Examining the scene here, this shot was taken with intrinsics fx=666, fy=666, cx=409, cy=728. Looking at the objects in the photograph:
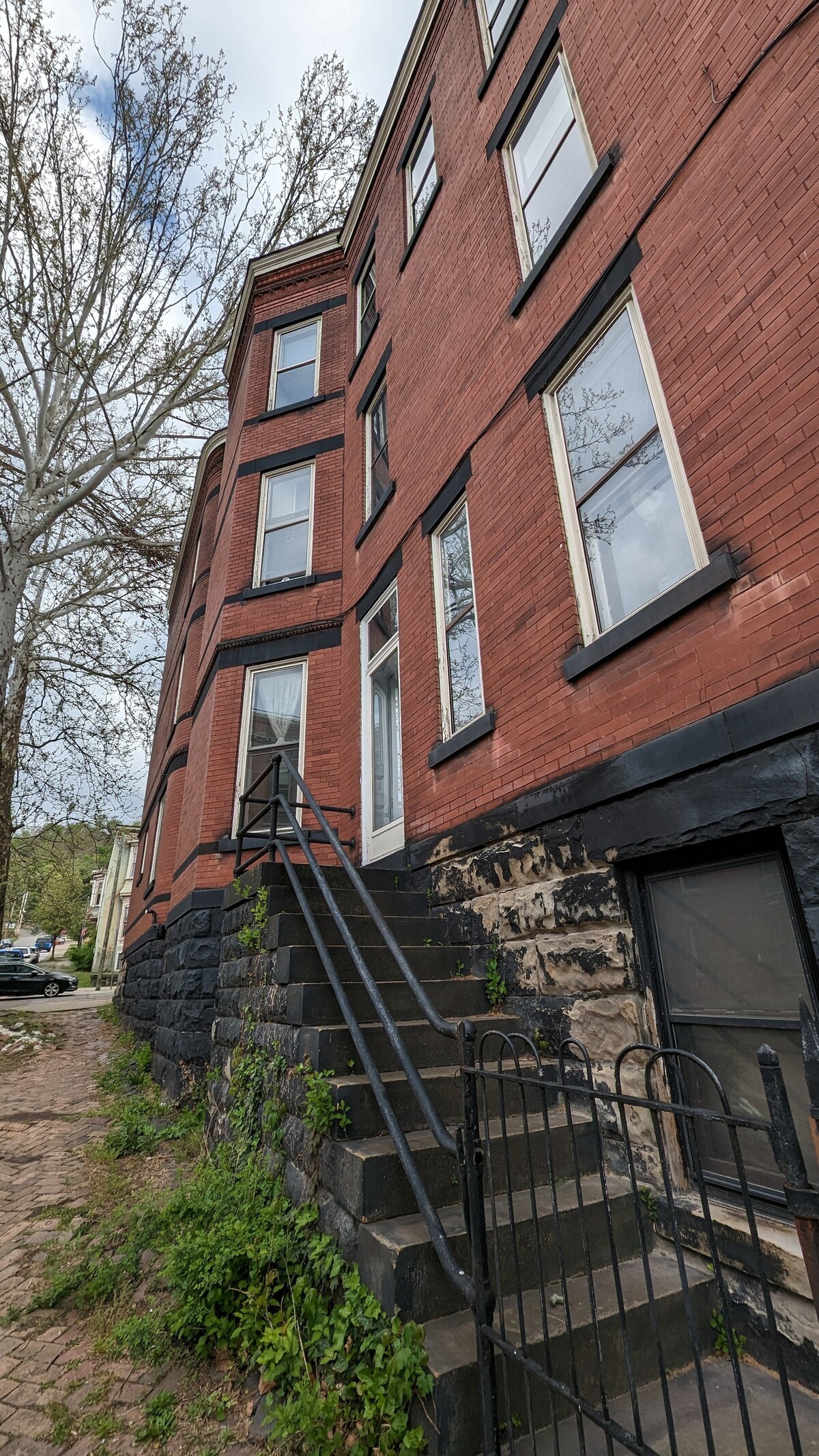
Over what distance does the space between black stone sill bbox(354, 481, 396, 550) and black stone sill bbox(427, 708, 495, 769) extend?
11.0 ft

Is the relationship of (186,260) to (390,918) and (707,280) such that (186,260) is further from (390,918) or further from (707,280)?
(390,918)

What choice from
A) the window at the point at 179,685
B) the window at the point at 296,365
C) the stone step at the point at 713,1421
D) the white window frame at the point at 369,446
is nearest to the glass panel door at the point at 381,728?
the white window frame at the point at 369,446

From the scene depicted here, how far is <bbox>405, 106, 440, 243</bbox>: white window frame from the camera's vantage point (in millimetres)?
7859

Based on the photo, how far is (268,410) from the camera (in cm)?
1075

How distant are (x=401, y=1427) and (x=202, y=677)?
366 inches

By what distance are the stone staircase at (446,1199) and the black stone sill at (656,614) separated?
2167 millimetres

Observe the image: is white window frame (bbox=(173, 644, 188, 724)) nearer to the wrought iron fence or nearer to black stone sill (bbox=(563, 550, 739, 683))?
black stone sill (bbox=(563, 550, 739, 683))

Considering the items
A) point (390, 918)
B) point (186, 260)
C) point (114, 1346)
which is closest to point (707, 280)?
point (390, 918)

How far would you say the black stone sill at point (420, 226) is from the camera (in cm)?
740

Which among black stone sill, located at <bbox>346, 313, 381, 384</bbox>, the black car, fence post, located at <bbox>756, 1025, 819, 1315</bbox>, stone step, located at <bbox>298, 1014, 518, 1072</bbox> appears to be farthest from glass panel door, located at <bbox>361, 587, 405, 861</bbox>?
the black car

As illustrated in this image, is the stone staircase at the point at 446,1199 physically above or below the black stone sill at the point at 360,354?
below

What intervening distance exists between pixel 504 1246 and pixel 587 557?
12.3 feet

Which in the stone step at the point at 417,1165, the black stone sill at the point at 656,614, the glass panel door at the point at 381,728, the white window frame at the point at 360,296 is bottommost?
the stone step at the point at 417,1165

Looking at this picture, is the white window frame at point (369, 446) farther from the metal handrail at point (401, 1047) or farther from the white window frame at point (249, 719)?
the metal handrail at point (401, 1047)
